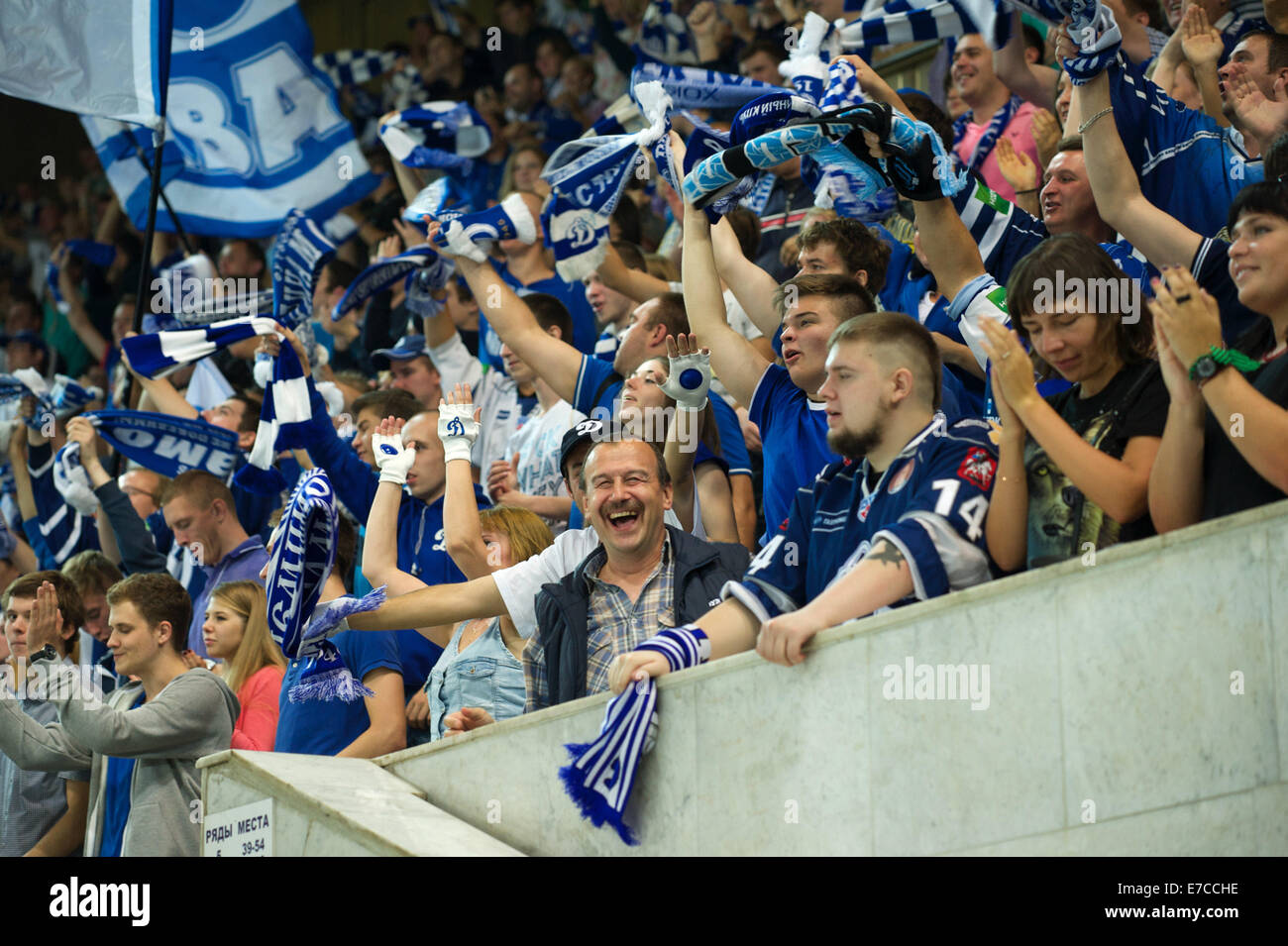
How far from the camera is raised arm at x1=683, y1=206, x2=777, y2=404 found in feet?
17.7

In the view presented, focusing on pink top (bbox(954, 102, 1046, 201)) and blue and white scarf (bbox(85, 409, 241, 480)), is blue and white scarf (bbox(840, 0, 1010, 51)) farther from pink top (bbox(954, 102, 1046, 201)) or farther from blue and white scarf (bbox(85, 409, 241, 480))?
blue and white scarf (bbox(85, 409, 241, 480))

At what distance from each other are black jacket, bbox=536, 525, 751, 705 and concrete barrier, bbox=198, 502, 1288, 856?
418 mm

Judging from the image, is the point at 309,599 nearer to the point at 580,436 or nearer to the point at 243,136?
the point at 580,436

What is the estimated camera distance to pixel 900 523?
379 centimetres

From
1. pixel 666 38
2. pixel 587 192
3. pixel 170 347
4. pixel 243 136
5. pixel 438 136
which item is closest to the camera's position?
pixel 587 192

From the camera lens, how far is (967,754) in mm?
3410

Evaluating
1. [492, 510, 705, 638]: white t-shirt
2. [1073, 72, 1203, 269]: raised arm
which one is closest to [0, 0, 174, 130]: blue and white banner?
[492, 510, 705, 638]: white t-shirt

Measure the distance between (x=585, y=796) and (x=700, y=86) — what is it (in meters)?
3.66

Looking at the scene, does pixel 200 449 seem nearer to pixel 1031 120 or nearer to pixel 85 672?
pixel 85 672

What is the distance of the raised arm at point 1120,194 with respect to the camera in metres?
4.53

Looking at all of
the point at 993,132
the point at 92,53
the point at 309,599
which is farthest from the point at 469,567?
the point at 92,53

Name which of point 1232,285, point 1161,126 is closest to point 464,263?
point 1161,126

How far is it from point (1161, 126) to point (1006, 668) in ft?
8.17

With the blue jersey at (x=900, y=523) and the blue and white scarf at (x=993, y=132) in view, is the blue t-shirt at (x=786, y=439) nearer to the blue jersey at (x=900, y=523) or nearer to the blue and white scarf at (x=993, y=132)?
the blue jersey at (x=900, y=523)
